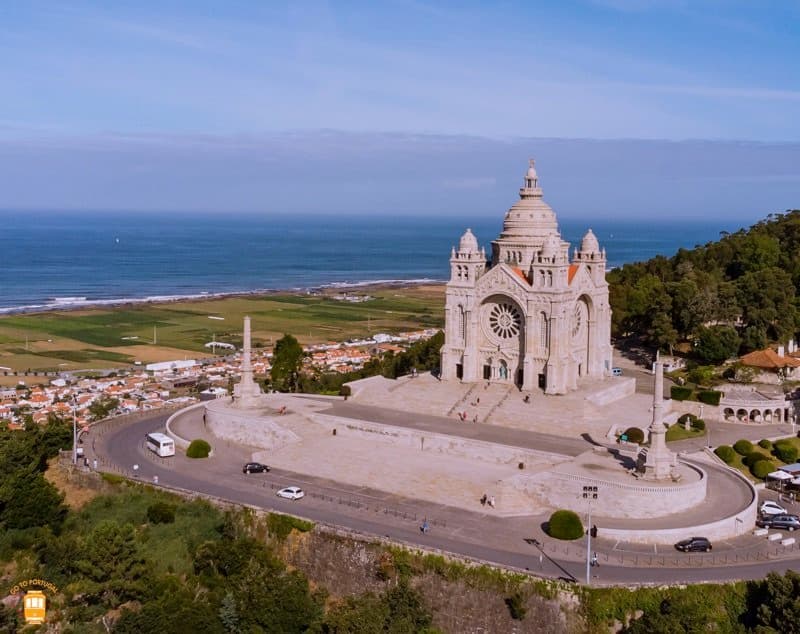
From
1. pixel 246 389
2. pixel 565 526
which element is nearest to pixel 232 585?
pixel 565 526

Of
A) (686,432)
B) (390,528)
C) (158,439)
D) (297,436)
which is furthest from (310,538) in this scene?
(686,432)

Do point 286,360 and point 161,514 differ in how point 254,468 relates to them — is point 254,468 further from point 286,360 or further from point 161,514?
Answer: point 286,360

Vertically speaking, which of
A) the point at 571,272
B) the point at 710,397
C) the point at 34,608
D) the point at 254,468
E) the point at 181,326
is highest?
the point at 571,272

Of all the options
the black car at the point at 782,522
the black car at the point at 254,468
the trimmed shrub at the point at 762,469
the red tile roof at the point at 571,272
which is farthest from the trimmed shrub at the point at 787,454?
the black car at the point at 254,468

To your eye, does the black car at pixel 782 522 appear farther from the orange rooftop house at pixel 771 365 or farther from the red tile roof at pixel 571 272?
the orange rooftop house at pixel 771 365

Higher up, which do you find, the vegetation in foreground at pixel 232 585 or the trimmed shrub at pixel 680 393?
the trimmed shrub at pixel 680 393

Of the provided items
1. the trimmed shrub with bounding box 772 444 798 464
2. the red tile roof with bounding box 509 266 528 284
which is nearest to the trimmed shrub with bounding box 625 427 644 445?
the trimmed shrub with bounding box 772 444 798 464
